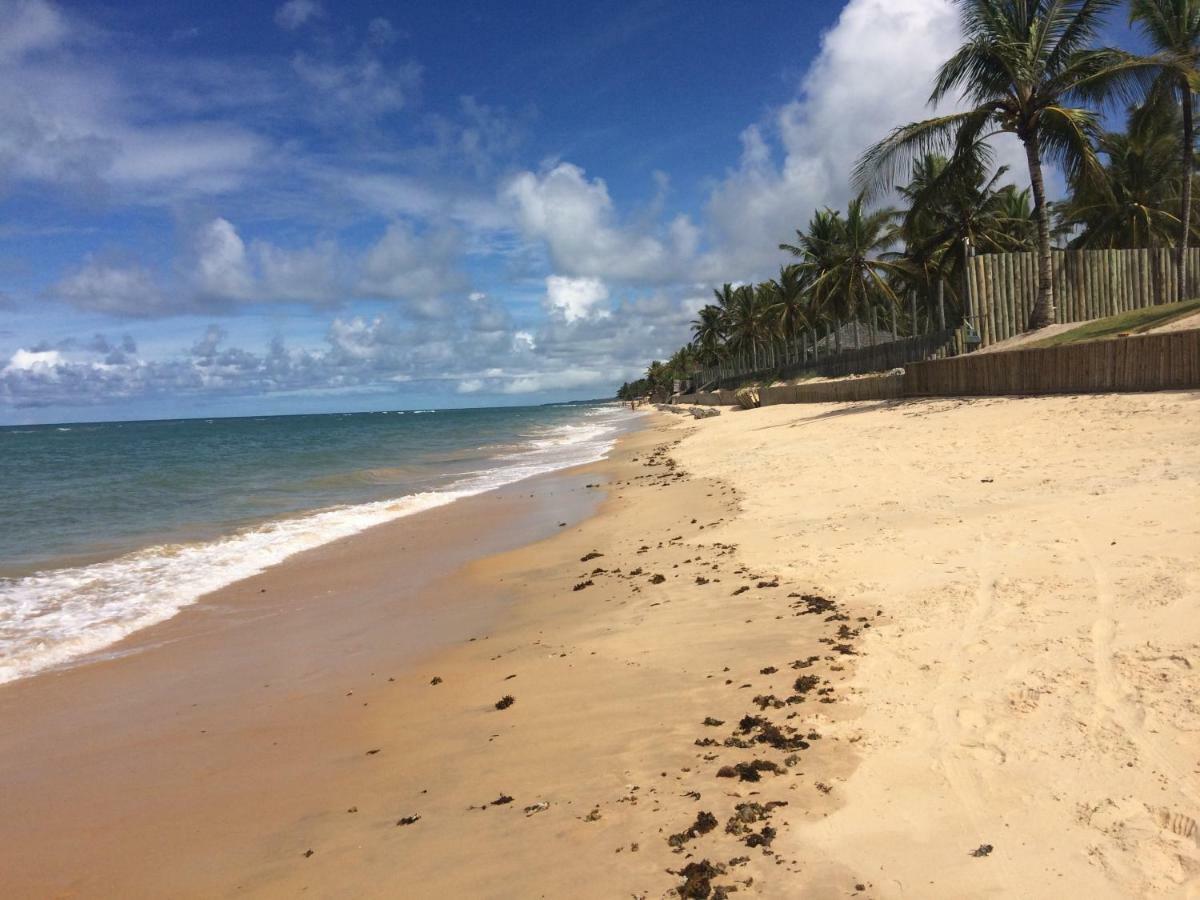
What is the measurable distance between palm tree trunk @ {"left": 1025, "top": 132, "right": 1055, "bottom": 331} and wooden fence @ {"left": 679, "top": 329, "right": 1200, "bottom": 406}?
3.84m

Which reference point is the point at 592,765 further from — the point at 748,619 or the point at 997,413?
the point at 997,413

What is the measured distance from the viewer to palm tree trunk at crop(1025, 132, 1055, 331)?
20.2 metres

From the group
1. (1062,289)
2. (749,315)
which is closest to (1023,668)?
(1062,289)

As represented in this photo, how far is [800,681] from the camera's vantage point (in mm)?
4781

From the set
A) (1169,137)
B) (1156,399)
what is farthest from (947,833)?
(1169,137)

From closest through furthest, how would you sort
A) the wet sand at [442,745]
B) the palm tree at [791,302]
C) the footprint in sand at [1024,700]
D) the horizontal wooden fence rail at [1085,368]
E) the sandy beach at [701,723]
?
the sandy beach at [701,723] → the wet sand at [442,745] → the footprint in sand at [1024,700] → the horizontal wooden fence rail at [1085,368] → the palm tree at [791,302]

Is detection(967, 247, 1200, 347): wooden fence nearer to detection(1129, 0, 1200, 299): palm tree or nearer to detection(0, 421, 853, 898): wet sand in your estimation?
detection(1129, 0, 1200, 299): palm tree

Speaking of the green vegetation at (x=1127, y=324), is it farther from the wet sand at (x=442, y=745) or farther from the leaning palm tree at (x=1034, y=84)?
the wet sand at (x=442, y=745)

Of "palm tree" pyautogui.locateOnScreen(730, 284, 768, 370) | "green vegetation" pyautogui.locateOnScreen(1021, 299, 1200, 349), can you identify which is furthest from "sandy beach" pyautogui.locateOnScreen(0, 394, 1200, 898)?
"palm tree" pyautogui.locateOnScreen(730, 284, 768, 370)

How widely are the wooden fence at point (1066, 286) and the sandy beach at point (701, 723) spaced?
526 inches

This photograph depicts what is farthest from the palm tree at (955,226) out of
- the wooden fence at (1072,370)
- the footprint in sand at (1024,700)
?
the footprint in sand at (1024,700)

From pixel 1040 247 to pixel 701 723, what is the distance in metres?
21.1

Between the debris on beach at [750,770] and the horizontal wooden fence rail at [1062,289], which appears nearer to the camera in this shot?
the debris on beach at [750,770]

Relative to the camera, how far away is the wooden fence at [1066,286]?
22109mm
